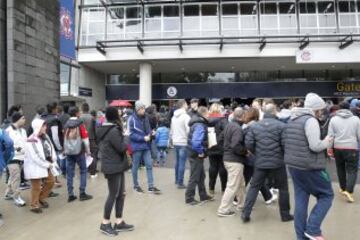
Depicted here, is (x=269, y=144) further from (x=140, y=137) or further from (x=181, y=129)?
(x=181, y=129)

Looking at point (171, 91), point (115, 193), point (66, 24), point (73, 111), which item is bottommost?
point (115, 193)

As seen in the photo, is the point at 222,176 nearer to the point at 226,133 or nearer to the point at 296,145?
the point at 226,133

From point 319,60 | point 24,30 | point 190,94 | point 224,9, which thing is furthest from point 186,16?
point 24,30

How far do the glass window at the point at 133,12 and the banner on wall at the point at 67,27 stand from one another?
10753mm

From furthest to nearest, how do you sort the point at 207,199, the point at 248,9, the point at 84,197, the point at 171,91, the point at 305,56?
the point at 171,91, the point at 248,9, the point at 305,56, the point at 84,197, the point at 207,199

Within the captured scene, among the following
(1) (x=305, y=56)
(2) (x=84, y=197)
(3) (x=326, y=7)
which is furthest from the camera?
(3) (x=326, y=7)

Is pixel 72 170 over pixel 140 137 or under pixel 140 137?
under

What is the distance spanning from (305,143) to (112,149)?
99.6 inches

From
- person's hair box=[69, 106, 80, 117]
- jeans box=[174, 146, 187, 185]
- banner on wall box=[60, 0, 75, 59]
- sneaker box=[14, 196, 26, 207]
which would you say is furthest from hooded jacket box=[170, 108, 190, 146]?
banner on wall box=[60, 0, 75, 59]

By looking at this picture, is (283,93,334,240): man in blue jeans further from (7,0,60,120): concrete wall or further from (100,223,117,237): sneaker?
(7,0,60,120): concrete wall

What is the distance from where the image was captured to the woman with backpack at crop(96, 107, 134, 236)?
5961 millimetres

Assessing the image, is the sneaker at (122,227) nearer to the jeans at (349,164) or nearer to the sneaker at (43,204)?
the sneaker at (43,204)

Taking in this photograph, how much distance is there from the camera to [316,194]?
17.3 ft

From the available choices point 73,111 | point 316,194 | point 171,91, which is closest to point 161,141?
point 73,111
